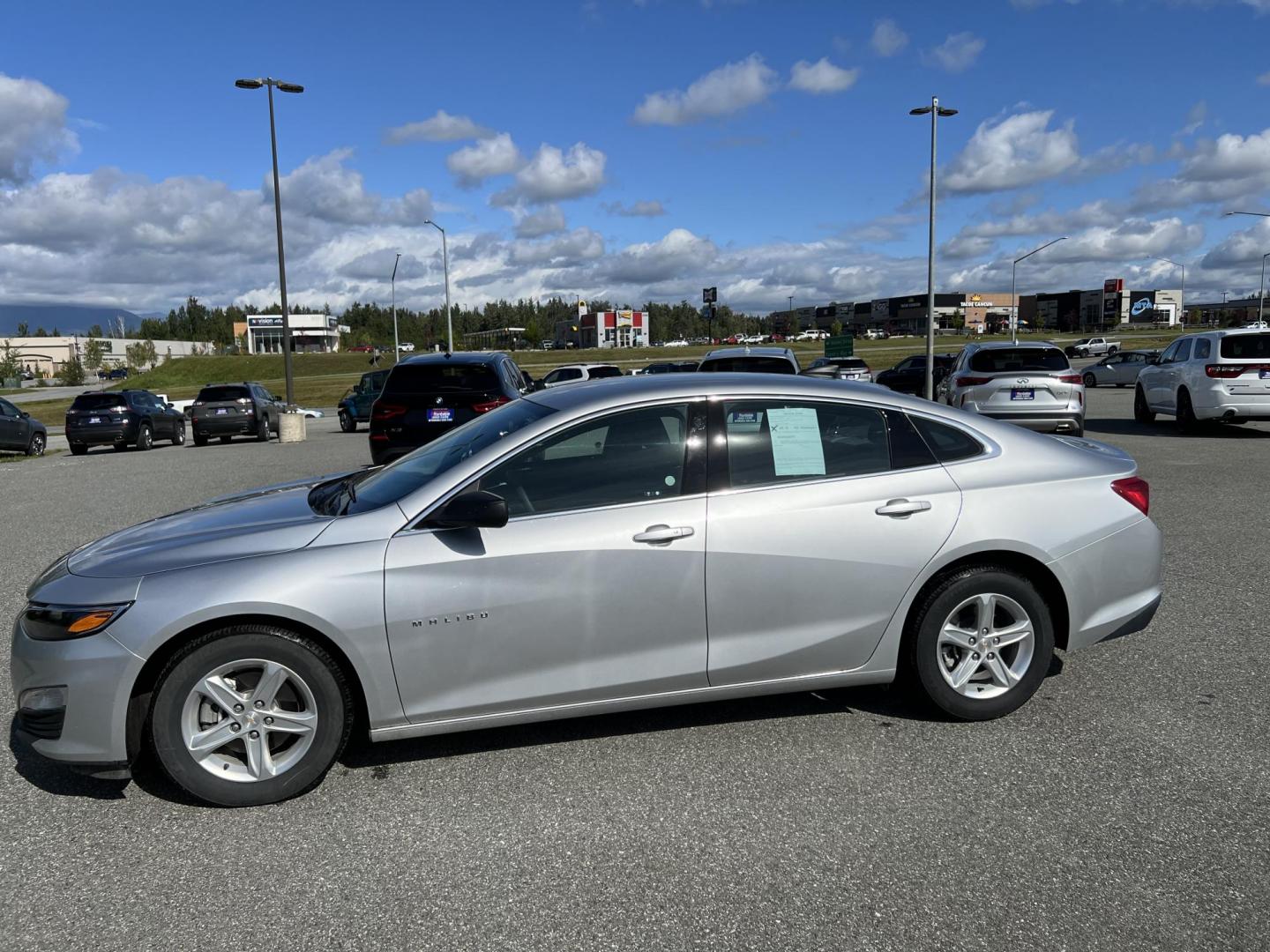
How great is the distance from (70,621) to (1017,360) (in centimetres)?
1428

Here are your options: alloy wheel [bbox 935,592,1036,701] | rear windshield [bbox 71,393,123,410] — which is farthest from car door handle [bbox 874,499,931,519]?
rear windshield [bbox 71,393,123,410]

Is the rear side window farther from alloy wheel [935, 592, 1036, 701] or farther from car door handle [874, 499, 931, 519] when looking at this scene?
alloy wheel [935, 592, 1036, 701]

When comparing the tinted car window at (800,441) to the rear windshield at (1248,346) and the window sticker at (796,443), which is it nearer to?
the window sticker at (796,443)

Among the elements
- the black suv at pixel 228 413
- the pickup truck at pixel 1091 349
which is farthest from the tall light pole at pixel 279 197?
the pickup truck at pixel 1091 349

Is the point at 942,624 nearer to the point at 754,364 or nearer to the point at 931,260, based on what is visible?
the point at 754,364

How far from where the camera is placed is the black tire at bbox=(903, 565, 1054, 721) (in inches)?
164

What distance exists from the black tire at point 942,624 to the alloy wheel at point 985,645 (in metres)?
0.02

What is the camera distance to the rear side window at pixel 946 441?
432cm

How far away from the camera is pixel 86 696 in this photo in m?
3.49

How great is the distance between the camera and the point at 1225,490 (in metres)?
10.6

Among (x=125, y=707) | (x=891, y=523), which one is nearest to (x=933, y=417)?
(x=891, y=523)

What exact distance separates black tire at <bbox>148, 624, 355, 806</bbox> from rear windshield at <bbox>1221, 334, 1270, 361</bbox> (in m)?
16.2

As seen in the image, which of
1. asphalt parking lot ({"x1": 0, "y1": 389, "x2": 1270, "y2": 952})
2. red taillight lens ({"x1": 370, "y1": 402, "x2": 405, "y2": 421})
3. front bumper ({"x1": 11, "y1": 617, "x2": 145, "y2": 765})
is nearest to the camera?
asphalt parking lot ({"x1": 0, "y1": 389, "x2": 1270, "y2": 952})

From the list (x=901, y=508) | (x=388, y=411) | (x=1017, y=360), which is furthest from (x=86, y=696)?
(x=1017, y=360)
